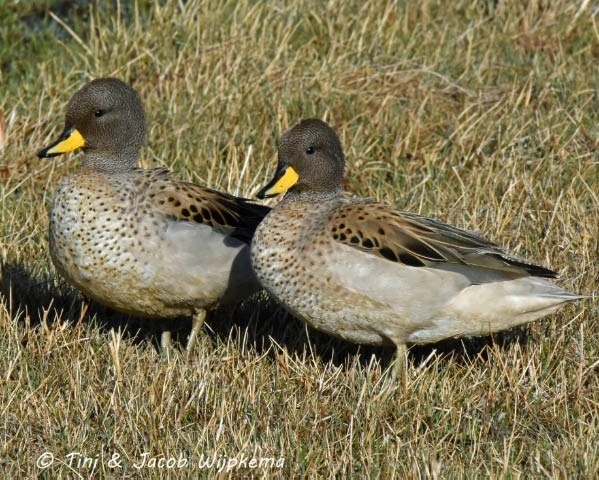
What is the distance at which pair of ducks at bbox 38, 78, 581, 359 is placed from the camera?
470 centimetres

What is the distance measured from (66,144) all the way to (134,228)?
2.09 ft

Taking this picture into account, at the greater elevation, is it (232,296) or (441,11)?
(441,11)

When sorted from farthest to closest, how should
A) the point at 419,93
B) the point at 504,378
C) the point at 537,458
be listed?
1. the point at 419,93
2. the point at 504,378
3. the point at 537,458

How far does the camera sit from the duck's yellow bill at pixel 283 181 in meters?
4.98

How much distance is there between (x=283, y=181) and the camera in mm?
5016

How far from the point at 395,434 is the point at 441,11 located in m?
4.91

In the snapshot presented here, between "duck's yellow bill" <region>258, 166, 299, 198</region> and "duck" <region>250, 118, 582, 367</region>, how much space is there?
37 millimetres

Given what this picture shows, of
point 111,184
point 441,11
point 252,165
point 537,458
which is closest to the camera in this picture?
point 537,458

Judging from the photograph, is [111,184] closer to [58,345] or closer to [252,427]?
[58,345]

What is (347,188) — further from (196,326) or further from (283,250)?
(283,250)

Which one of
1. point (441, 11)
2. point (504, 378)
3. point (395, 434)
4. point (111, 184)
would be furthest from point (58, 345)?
point (441, 11)

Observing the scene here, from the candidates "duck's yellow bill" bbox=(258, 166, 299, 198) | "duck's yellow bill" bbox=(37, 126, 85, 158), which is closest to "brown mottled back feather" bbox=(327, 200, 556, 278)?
"duck's yellow bill" bbox=(258, 166, 299, 198)

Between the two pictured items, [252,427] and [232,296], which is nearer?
[252,427]

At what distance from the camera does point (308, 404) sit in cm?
463
